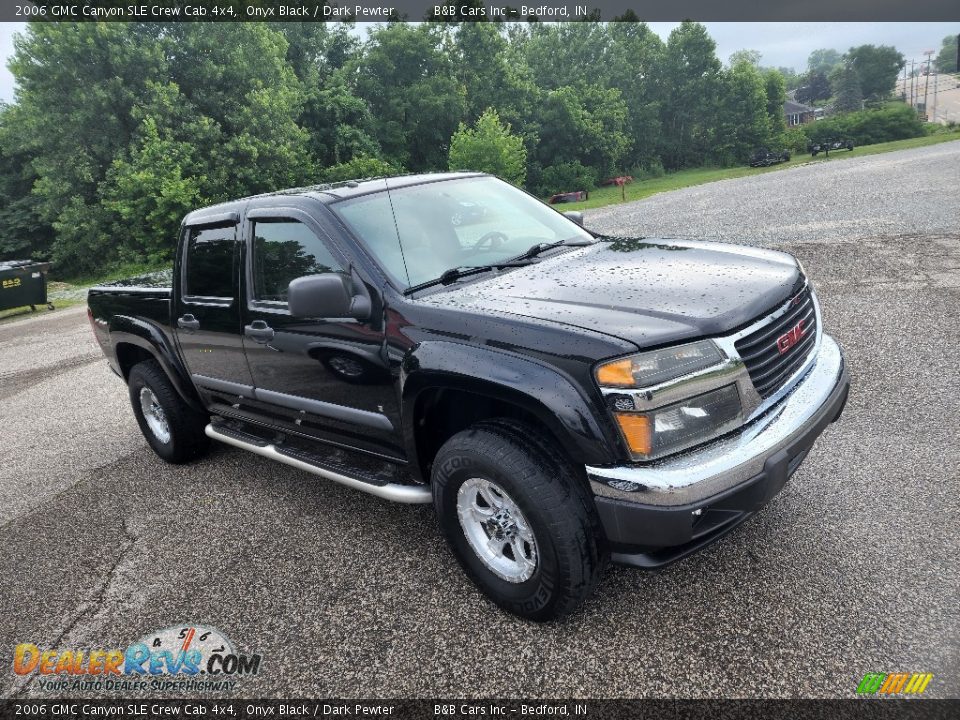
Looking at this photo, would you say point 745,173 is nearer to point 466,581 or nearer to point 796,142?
point 796,142

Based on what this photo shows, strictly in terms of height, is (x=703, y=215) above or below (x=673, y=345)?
below

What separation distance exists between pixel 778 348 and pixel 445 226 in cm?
177

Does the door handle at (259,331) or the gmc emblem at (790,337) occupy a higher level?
the door handle at (259,331)

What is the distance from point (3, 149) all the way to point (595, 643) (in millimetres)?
43735

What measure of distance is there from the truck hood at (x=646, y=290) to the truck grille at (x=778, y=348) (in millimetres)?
84

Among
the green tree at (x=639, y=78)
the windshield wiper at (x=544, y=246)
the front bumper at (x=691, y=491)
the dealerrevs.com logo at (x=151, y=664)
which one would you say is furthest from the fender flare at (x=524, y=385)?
the green tree at (x=639, y=78)

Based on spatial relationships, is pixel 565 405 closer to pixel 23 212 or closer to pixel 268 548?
pixel 268 548

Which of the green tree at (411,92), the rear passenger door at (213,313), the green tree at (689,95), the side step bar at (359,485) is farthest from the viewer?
the green tree at (689,95)

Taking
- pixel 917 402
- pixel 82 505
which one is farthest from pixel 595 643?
pixel 82 505

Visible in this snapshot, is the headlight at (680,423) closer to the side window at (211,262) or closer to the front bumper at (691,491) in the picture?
the front bumper at (691,491)

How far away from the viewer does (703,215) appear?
55.9 ft

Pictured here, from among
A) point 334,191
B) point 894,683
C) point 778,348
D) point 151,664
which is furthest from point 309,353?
point 894,683

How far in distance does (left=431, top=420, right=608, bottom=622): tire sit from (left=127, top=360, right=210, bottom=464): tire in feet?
8.92

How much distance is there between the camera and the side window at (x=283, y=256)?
3500 mm
